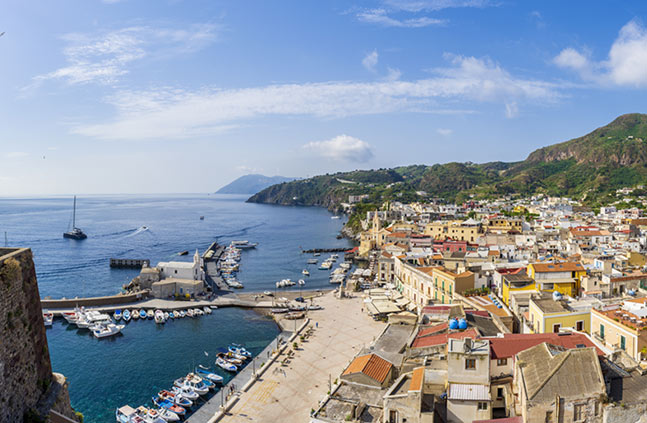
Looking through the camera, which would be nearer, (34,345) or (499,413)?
(34,345)

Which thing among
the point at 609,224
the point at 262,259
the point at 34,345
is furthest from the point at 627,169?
the point at 34,345

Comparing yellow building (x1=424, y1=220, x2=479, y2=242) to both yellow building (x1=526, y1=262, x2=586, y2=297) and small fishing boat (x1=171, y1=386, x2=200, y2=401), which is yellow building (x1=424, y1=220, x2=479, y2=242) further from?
small fishing boat (x1=171, y1=386, x2=200, y2=401)

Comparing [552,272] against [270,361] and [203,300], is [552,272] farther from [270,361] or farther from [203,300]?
[203,300]

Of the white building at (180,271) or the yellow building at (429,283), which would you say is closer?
the yellow building at (429,283)

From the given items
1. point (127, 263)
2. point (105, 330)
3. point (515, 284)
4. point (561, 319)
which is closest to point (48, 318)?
point (105, 330)

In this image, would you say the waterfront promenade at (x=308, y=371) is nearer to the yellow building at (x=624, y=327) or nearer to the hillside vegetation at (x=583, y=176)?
the yellow building at (x=624, y=327)

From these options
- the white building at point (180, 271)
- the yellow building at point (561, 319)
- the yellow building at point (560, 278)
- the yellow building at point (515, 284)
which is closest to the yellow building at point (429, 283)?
the yellow building at point (515, 284)

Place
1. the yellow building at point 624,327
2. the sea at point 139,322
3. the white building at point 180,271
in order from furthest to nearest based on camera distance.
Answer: the white building at point 180,271 < the sea at point 139,322 < the yellow building at point 624,327
